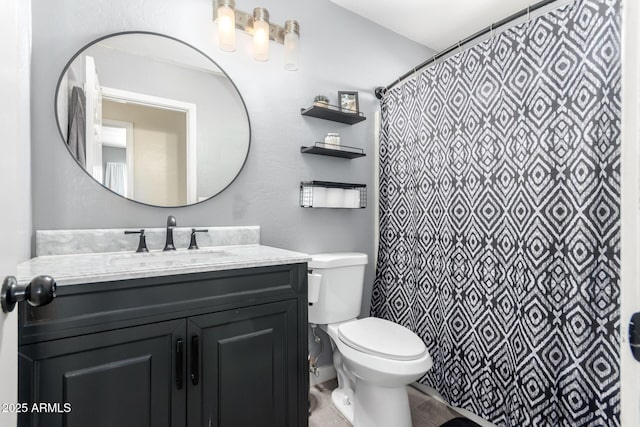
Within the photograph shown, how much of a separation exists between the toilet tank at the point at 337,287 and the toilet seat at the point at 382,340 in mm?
151

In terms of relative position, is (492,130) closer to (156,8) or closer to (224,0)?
(224,0)

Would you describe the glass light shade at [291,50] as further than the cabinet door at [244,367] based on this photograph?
Yes

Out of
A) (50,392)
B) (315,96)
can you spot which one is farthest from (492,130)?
(50,392)

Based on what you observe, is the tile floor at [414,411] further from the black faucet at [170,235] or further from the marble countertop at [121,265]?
the black faucet at [170,235]

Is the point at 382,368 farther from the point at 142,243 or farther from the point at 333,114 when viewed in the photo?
the point at 333,114

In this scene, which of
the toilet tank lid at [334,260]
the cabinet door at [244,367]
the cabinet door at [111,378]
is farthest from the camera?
the toilet tank lid at [334,260]

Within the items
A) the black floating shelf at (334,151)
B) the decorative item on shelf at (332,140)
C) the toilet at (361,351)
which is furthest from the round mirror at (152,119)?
the toilet at (361,351)

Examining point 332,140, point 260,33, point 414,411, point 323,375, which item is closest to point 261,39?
point 260,33

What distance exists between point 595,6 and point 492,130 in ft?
1.70

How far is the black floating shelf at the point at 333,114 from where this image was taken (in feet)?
6.11

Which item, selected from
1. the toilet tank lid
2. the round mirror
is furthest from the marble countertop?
the toilet tank lid

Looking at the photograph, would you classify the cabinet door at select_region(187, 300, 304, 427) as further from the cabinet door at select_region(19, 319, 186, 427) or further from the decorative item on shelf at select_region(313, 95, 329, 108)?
the decorative item on shelf at select_region(313, 95, 329, 108)

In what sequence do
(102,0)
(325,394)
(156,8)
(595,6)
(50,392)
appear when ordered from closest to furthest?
(50,392)
(595,6)
(102,0)
(156,8)
(325,394)

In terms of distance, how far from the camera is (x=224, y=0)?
1510 mm
